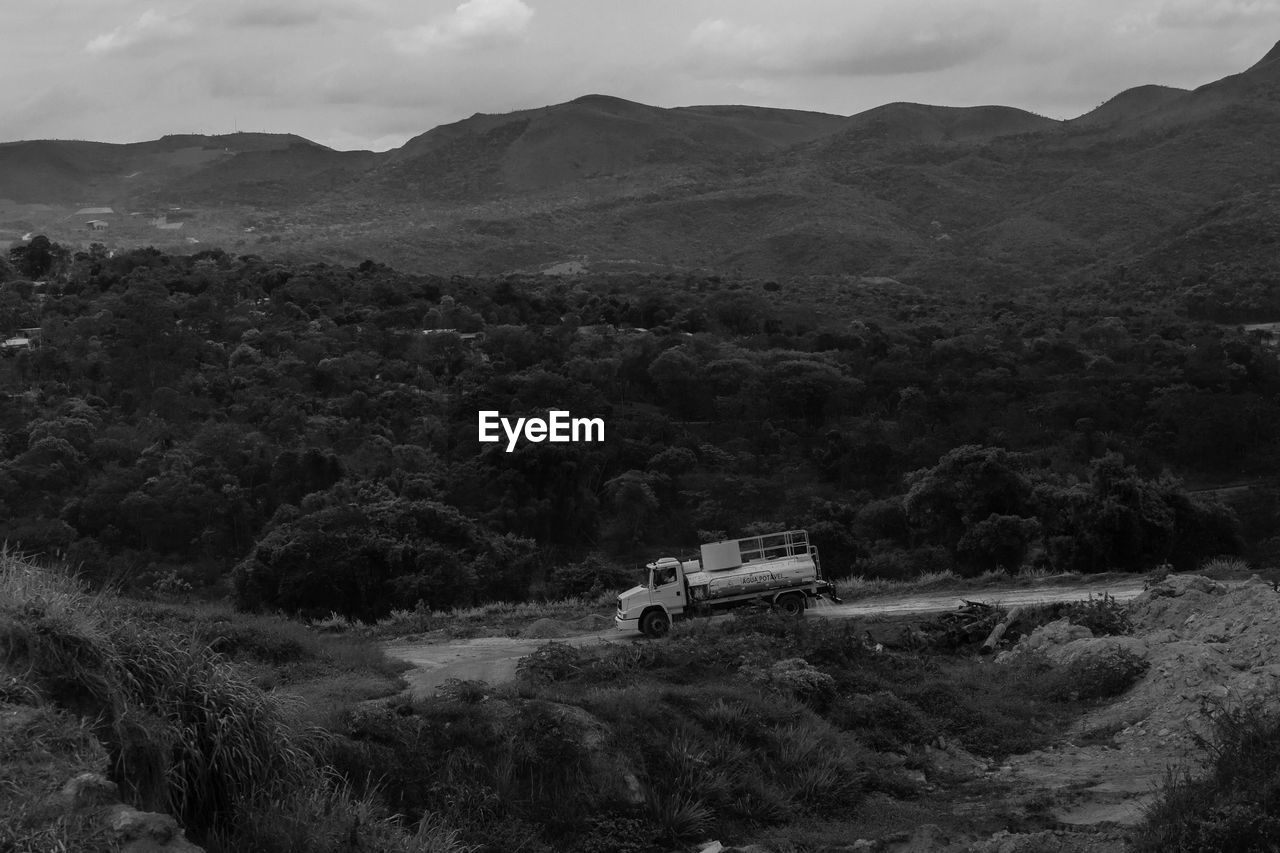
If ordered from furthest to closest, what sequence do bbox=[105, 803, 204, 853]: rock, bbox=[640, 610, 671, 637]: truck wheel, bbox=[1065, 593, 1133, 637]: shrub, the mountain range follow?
the mountain range → bbox=[640, 610, 671, 637]: truck wheel → bbox=[1065, 593, 1133, 637]: shrub → bbox=[105, 803, 204, 853]: rock

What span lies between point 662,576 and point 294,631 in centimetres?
583

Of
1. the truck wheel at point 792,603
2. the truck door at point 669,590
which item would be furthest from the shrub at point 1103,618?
the truck door at point 669,590

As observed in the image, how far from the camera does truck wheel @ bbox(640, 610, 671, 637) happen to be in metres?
20.8

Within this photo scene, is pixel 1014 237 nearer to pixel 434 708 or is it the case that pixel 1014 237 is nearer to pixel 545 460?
pixel 545 460

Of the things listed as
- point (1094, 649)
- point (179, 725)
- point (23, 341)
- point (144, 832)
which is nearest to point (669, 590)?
point (1094, 649)

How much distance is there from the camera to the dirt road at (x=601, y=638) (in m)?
17.2

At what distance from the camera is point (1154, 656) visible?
1642 cm

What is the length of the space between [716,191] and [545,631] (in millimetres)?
134826

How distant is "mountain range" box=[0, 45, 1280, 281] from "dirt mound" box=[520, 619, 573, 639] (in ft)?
290

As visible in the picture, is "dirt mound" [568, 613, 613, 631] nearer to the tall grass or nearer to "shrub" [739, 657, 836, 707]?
"shrub" [739, 657, 836, 707]

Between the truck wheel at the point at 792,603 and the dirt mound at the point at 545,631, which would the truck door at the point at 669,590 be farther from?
the dirt mound at the point at 545,631

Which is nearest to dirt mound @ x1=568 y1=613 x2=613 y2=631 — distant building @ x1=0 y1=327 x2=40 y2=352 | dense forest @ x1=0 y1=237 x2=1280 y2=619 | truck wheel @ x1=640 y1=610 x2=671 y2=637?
truck wheel @ x1=640 y1=610 x2=671 y2=637

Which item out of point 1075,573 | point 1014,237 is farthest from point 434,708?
point 1014,237

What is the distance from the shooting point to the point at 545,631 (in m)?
22.5
